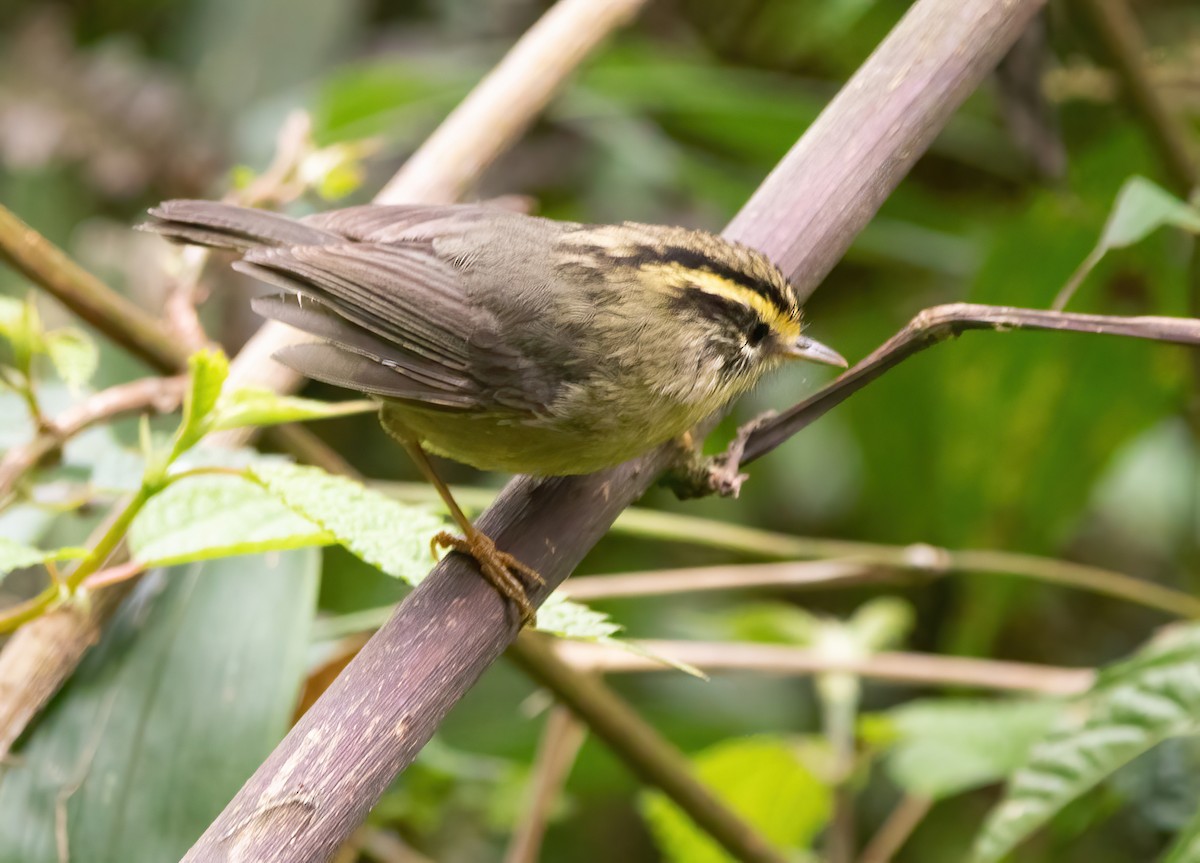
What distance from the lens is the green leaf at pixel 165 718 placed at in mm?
1512

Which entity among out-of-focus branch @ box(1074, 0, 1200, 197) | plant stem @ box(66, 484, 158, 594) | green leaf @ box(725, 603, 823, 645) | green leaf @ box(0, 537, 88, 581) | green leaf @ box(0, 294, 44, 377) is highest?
out-of-focus branch @ box(1074, 0, 1200, 197)

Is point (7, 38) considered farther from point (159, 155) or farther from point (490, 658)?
point (490, 658)

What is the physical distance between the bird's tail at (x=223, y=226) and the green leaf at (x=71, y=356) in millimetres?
202

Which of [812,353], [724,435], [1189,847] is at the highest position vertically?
[724,435]

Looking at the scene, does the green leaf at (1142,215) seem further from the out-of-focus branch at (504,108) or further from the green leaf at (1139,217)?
the out-of-focus branch at (504,108)

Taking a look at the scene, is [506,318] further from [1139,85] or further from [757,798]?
[1139,85]

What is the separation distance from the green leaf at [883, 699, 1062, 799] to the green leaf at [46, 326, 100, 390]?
4.47ft

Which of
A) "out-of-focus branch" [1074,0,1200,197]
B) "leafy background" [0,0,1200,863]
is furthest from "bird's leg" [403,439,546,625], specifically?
"out-of-focus branch" [1074,0,1200,197]

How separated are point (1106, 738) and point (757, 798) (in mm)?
847

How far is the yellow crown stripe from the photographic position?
167 centimetres

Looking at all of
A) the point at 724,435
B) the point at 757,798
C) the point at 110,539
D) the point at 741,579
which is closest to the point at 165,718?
the point at 110,539

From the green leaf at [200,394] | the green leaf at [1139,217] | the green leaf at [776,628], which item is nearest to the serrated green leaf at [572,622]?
the green leaf at [200,394]

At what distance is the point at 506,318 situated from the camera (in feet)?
5.83

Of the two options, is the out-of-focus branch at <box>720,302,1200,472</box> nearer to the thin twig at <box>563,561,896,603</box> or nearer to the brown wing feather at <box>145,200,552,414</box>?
the brown wing feather at <box>145,200,552,414</box>
